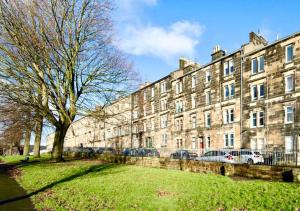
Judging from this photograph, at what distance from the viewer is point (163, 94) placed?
173 ft

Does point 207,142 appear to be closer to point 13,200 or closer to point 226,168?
point 226,168

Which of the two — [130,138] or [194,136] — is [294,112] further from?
[130,138]

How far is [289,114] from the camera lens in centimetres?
3138

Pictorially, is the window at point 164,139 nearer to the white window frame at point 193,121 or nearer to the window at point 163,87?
the white window frame at point 193,121

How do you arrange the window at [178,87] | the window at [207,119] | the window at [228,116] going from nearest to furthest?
1. the window at [228,116]
2. the window at [207,119]
3. the window at [178,87]

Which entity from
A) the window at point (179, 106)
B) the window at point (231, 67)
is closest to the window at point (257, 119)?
the window at point (231, 67)

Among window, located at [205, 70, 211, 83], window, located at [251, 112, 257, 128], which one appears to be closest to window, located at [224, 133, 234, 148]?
window, located at [251, 112, 257, 128]

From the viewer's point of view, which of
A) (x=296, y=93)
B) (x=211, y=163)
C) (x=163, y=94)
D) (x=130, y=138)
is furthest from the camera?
(x=130, y=138)

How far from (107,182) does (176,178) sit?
3.88 metres

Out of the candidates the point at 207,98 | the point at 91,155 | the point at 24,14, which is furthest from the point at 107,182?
the point at 207,98

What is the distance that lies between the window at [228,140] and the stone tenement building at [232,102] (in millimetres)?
124

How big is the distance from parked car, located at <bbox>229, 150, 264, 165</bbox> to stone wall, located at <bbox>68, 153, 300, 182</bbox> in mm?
3649

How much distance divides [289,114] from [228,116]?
8409 millimetres

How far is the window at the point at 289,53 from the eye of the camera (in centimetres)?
3180
